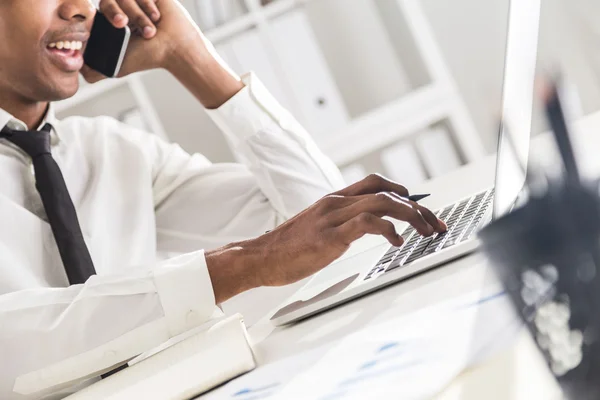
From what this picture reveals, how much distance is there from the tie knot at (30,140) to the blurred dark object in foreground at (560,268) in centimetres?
105

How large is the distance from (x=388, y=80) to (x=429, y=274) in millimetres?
2344

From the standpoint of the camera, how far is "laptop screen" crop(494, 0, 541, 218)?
0.41 meters

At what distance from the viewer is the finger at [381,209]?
0.76 meters

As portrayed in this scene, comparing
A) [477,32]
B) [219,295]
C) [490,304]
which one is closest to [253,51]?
[477,32]

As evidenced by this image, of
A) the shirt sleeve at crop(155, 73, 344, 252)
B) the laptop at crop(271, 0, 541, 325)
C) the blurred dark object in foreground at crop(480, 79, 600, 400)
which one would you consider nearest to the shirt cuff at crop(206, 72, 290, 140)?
the shirt sleeve at crop(155, 73, 344, 252)

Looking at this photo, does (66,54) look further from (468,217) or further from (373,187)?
(468,217)

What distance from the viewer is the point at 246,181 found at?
5.06ft

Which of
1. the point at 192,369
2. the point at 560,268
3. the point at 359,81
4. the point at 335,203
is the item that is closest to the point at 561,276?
the point at 560,268

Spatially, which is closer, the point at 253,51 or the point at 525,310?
the point at 525,310

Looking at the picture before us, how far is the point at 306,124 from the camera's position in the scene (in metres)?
2.63

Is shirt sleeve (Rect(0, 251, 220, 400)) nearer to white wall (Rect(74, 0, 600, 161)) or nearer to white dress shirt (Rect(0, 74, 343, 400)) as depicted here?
white dress shirt (Rect(0, 74, 343, 400))

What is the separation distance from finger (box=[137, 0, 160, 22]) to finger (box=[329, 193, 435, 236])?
2.88 feet

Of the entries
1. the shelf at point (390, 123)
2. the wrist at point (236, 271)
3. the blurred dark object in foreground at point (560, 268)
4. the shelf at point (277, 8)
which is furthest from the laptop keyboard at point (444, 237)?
the shelf at point (277, 8)

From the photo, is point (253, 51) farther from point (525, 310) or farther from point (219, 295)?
point (525, 310)
